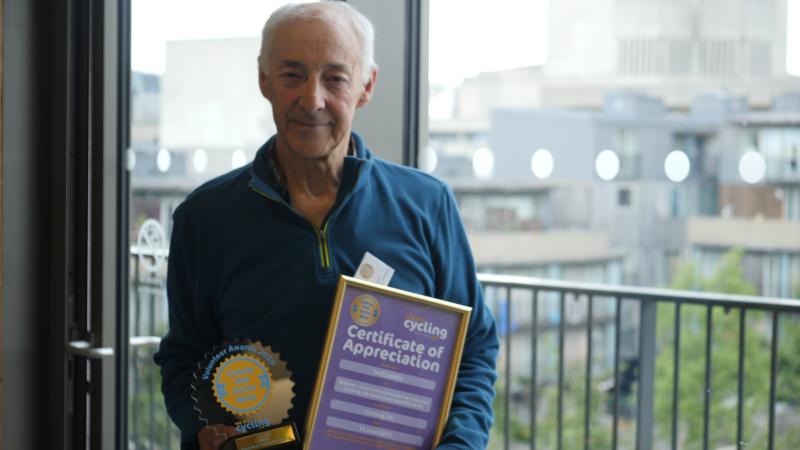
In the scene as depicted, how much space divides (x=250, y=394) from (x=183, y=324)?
0.77 ft

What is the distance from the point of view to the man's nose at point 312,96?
1157 millimetres

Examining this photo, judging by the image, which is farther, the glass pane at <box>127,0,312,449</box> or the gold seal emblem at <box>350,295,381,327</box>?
the glass pane at <box>127,0,312,449</box>

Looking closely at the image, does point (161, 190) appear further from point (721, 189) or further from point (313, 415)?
point (721, 189)

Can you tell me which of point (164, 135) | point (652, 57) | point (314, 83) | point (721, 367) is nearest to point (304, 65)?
point (314, 83)

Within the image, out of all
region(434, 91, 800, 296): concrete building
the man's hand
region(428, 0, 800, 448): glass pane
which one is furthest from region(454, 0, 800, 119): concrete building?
the man's hand

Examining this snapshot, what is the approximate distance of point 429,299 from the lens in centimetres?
113

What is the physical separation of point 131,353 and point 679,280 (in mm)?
7504

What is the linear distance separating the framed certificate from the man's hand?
11cm

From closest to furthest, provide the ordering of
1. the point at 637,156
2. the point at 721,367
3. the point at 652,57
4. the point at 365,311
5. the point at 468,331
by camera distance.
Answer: the point at 365,311, the point at 468,331, the point at 637,156, the point at 652,57, the point at 721,367

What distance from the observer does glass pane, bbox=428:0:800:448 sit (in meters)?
3.89

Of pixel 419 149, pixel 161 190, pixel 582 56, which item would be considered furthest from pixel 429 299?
pixel 582 56

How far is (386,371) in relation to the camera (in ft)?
3.70

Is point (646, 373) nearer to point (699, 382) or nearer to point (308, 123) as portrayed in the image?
point (308, 123)

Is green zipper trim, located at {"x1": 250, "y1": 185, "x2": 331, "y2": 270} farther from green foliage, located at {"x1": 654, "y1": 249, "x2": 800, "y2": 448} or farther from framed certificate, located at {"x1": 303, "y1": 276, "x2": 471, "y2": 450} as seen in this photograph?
green foliage, located at {"x1": 654, "y1": 249, "x2": 800, "y2": 448}
